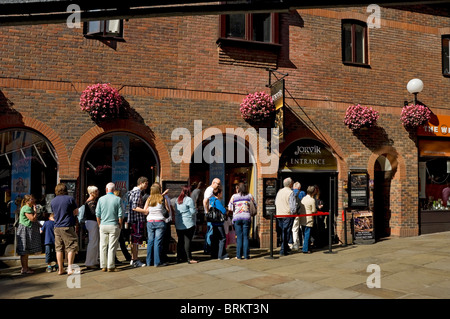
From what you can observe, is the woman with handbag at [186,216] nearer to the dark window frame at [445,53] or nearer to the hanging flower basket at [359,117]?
the hanging flower basket at [359,117]

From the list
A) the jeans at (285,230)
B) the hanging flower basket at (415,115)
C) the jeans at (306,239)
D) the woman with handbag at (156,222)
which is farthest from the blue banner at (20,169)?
the hanging flower basket at (415,115)

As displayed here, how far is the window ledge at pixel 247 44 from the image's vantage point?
10062 millimetres

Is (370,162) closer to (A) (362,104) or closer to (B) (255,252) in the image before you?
(A) (362,104)

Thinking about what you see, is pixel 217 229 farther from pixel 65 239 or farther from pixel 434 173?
pixel 434 173

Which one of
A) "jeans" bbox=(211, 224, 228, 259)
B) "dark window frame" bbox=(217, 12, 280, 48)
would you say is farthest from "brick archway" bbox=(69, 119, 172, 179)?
"dark window frame" bbox=(217, 12, 280, 48)

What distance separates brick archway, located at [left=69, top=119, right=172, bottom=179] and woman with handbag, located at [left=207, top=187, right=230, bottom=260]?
1.71 meters

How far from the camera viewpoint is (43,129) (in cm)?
871

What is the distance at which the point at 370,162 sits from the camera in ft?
37.0

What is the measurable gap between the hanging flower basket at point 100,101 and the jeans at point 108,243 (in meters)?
2.76

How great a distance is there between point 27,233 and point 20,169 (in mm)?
2185

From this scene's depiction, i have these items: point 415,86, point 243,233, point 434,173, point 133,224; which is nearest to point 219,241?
point 243,233

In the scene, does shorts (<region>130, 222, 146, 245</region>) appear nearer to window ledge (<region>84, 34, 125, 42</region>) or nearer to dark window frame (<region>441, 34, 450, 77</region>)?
window ledge (<region>84, 34, 125, 42</region>)
